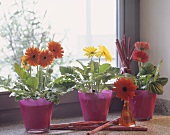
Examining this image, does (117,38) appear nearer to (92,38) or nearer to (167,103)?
(92,38)

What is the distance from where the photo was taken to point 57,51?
4.58 feet

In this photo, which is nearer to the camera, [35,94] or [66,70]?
[35,94]

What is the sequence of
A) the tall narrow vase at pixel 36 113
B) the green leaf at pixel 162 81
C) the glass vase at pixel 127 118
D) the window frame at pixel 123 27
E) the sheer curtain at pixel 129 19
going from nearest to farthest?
1. the tall narrow vase at pixel 36 113
2. the glass vase at pixel 127 118
3. the green leaf at pixel 162 81
4. the window frame at pixel 123 27
5. the sheer curtain at pixel 129 19

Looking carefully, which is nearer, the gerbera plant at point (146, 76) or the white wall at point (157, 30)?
the gerbera plant at point (146, 76)

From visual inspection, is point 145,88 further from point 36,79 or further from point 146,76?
point 36,79

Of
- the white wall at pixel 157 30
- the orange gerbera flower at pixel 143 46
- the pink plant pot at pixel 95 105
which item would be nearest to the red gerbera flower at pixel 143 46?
the orange gerbera flower at pixel 143 46

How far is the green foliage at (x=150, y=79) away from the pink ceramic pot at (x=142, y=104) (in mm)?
29

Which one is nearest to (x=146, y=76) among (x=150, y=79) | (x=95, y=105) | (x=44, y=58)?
(x=150, y=79)

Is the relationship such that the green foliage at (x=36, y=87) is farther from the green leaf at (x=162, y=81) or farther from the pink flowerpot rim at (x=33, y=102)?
the green leaf at (x=162, y=81)

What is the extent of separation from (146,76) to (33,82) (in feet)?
1.64

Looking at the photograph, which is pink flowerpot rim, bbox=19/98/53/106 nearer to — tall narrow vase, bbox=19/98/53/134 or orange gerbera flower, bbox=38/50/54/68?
tall narrow vase, bbox=19/98/53/134

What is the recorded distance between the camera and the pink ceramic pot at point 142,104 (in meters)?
1.54

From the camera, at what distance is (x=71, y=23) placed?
5.65 feet

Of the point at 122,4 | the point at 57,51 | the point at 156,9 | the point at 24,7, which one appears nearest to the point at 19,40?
the point at 24,7
